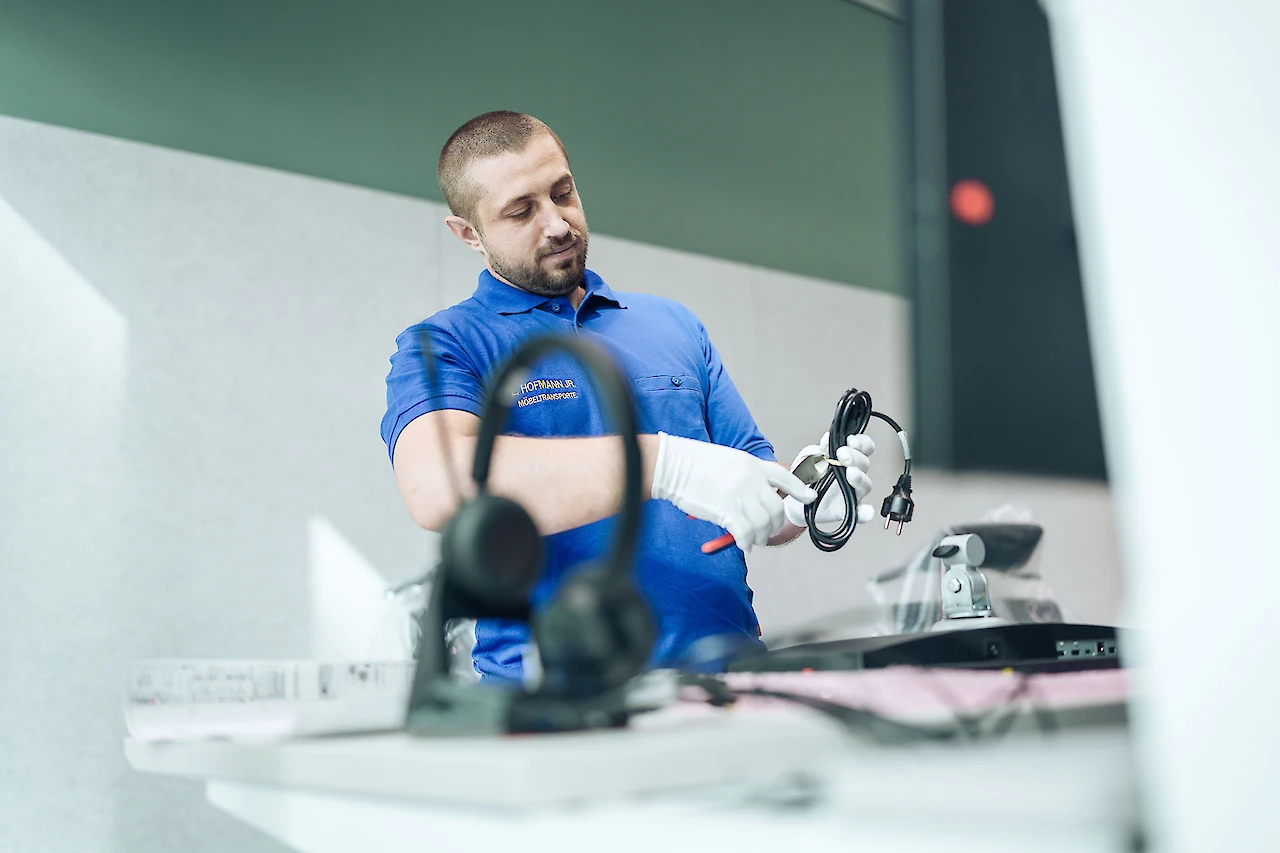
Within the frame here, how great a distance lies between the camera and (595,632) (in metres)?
0.54

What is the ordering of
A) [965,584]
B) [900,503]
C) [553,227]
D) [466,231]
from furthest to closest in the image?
[466,231] < [553,227] < [965,584] < [900,503]

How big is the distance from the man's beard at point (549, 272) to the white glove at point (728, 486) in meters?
0.59

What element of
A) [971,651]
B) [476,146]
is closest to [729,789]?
[971,651]

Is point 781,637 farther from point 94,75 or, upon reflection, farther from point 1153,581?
point 94,75

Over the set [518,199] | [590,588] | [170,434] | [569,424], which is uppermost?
[518,199]

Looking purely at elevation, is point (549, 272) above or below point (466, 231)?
below

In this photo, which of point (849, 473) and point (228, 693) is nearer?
point (228, 693)

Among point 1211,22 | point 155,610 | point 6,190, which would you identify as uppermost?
point 6,190

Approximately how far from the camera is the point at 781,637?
3.20 ft

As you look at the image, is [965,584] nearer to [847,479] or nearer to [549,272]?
[847,479]

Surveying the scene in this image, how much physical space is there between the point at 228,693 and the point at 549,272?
102cm

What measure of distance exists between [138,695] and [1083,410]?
0.78 m

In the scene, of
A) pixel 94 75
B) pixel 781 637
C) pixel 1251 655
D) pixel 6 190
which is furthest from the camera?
pixel 94 75

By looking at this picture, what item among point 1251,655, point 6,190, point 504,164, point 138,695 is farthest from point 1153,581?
point 6,190
